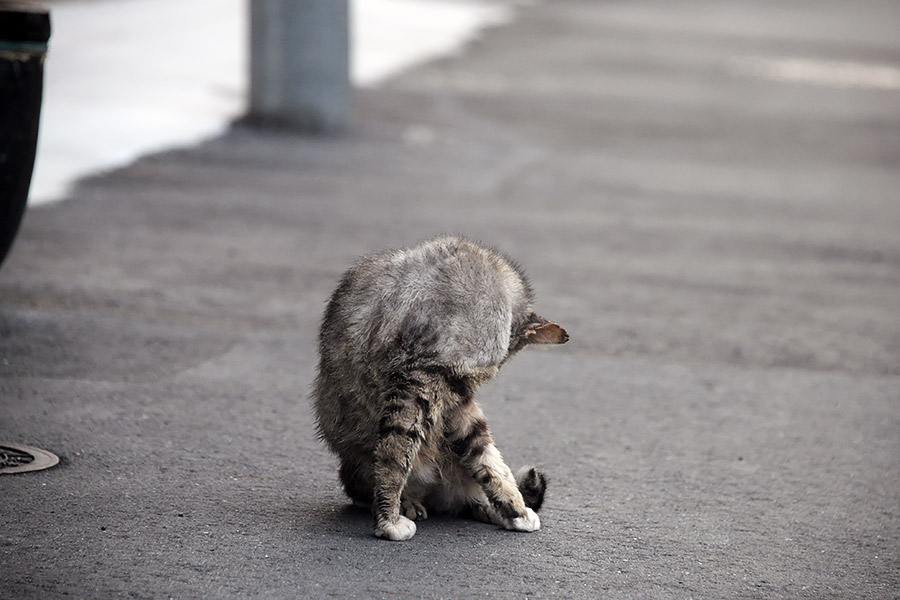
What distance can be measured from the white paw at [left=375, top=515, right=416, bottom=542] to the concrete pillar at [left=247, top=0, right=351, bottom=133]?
32.2 feet

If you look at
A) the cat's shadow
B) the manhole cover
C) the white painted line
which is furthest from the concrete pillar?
the cat's shadow

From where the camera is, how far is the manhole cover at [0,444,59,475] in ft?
16.7

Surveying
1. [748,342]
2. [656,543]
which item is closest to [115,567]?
[656,543]

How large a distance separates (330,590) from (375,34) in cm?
1997

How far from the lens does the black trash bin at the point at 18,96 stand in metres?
6.78

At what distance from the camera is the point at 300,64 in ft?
44.8

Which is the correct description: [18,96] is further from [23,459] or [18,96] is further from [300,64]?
[300,64]

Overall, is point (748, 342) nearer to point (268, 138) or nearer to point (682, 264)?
point (682, 264)

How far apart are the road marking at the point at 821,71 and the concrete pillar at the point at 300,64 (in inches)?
403

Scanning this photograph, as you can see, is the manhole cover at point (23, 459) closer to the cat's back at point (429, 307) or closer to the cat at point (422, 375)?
the cat at point (422, 375)

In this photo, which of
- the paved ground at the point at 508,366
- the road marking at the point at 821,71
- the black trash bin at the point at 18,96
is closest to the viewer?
the paved ground at the point at 508,366

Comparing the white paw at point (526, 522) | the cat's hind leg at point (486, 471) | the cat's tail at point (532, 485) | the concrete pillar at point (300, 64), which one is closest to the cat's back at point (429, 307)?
the cat's hind leg at point (486, 471)

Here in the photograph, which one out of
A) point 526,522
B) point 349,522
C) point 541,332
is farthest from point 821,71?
point 349,522

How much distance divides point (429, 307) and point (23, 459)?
196 centimetres
